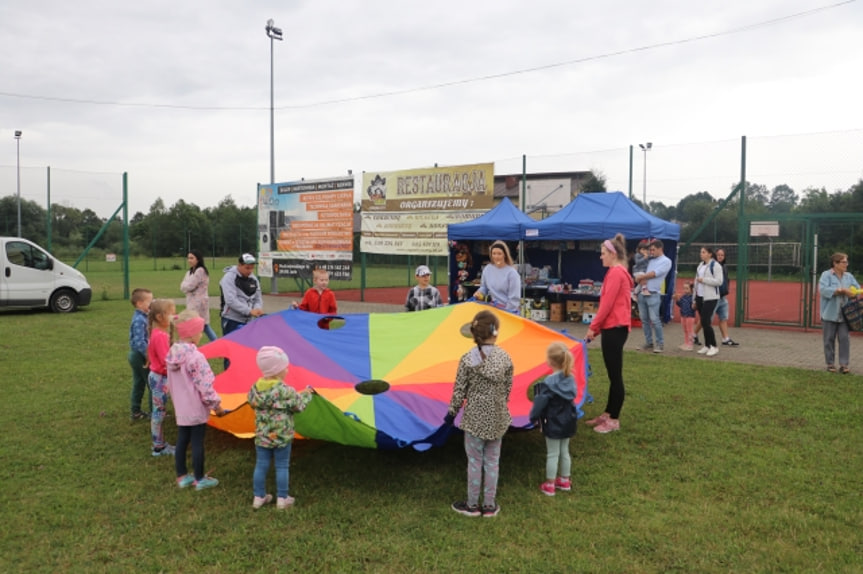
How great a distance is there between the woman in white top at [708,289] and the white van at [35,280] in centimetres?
1323

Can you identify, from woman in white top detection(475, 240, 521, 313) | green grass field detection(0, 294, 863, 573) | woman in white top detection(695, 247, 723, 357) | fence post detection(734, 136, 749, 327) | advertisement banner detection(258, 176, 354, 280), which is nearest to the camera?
green grass field detection(0, 294, 863, 573)

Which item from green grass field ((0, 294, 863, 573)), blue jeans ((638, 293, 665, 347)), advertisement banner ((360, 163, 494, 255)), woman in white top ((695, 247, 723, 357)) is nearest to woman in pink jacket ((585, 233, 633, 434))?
green grass field ((0, 294, 863, 573))

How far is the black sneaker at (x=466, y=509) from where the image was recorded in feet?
12.7

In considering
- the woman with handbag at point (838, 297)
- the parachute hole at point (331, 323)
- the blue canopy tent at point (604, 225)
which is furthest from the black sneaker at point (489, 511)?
the blue canopy tent at point (604, 225)

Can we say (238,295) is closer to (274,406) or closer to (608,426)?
(274,406)

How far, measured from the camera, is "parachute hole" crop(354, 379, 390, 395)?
5261 mm

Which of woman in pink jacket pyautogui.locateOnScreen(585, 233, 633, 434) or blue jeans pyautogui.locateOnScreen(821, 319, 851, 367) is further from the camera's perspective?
blue jeans pyautogui.locateOnScreen(821, 319, 851, 367)

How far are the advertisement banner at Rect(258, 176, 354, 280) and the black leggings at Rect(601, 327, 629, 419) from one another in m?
11.4

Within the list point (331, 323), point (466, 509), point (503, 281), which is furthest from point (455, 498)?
point (503, 281)

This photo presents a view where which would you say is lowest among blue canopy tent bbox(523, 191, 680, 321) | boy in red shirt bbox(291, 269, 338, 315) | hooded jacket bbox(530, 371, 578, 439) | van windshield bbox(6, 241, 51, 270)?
hooded jacket bbox(530, 371, 578, 439)

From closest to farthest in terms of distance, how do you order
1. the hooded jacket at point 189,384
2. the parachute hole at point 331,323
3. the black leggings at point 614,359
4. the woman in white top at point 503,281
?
the hooded jacket at point 189,384 → the black leggings at point 614,359 → the parachute hole at point 331,323 → the woman in white top at point 503,281

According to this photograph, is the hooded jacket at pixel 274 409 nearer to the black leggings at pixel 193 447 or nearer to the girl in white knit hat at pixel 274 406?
the girl in white knit hat at pixel 274 406

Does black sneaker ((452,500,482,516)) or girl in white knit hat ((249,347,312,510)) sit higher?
girl in white knit hat ((249,347,312,510))

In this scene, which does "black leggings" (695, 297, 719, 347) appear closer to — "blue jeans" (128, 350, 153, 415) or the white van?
"blue jeans" (128, 350, 153, 415)
